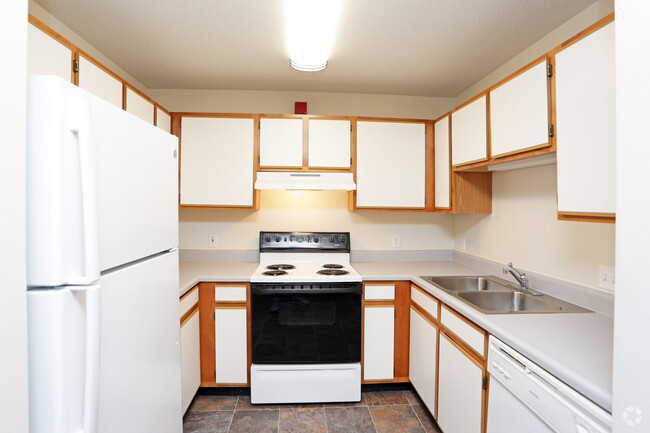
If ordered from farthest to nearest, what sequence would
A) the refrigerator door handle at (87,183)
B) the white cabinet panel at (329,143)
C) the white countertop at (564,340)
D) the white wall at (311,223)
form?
the white wall at (311,223) < the white cabinet panel at (329,143) < the white countertop at (564,340) < the refrigerator door handle at (87,183)

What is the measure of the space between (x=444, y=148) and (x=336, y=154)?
861 millimetres

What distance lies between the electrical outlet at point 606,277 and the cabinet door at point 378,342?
1243 millimetres

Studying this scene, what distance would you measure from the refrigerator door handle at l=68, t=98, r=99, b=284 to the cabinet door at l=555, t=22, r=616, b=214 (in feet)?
5.34

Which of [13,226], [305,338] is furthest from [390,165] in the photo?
[13,226]

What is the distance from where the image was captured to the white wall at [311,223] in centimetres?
286

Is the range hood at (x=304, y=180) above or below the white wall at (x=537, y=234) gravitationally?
above

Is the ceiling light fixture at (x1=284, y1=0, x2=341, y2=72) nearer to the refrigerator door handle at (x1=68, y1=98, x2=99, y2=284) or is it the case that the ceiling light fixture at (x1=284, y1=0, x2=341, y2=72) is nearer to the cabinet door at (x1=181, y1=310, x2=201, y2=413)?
the refrigerator door handle at (x1=68, y1=98, x2=99, y2=284)

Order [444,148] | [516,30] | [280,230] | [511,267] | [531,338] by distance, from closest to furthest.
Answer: [531,338], [516,30], [511,267], [444,148], [280,230]

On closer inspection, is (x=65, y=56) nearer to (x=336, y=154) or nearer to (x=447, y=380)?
(x=336, y=154)

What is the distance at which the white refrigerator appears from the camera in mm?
708

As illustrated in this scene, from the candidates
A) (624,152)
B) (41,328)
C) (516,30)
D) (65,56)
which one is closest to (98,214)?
(41,328)

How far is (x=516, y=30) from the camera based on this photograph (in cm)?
188

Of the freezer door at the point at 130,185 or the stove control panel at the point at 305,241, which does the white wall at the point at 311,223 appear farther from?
the freezer door at the point at 130,185

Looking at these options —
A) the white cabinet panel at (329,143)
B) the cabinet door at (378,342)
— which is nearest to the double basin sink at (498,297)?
the cabinet door at (378,342)
